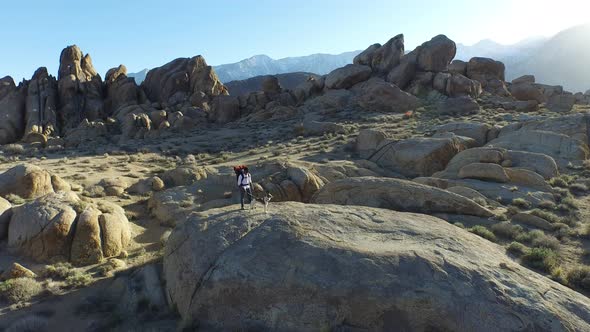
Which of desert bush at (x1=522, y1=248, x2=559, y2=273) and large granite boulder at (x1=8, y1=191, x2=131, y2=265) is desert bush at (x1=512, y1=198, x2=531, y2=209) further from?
large granite boulder at (x1=8, y1=191, x2=131, y2=265)

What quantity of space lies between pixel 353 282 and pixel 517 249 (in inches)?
354

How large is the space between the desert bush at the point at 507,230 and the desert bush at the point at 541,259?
2113 mm

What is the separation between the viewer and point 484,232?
51.4 feet

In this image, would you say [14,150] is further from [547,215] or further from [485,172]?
[547,215]

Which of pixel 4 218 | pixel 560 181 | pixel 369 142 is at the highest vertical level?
pixel 4 218

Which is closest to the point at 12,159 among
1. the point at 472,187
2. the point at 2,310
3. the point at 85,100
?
the point at 85,100

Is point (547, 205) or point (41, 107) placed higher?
point (41, 107)

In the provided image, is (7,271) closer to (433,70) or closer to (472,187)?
(472,187)

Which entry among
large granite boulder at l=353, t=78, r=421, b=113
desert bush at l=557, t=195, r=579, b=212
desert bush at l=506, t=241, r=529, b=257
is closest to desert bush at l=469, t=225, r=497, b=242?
desert bush at l=506, t=241, r=529, b=257

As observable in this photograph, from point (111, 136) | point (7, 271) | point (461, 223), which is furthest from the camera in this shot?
point (111, 136)

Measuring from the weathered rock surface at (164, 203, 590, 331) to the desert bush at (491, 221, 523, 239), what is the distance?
5.36 metres

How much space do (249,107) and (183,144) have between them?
72.8 feet

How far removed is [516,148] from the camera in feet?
100

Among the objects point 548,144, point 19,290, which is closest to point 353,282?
point 19,290
